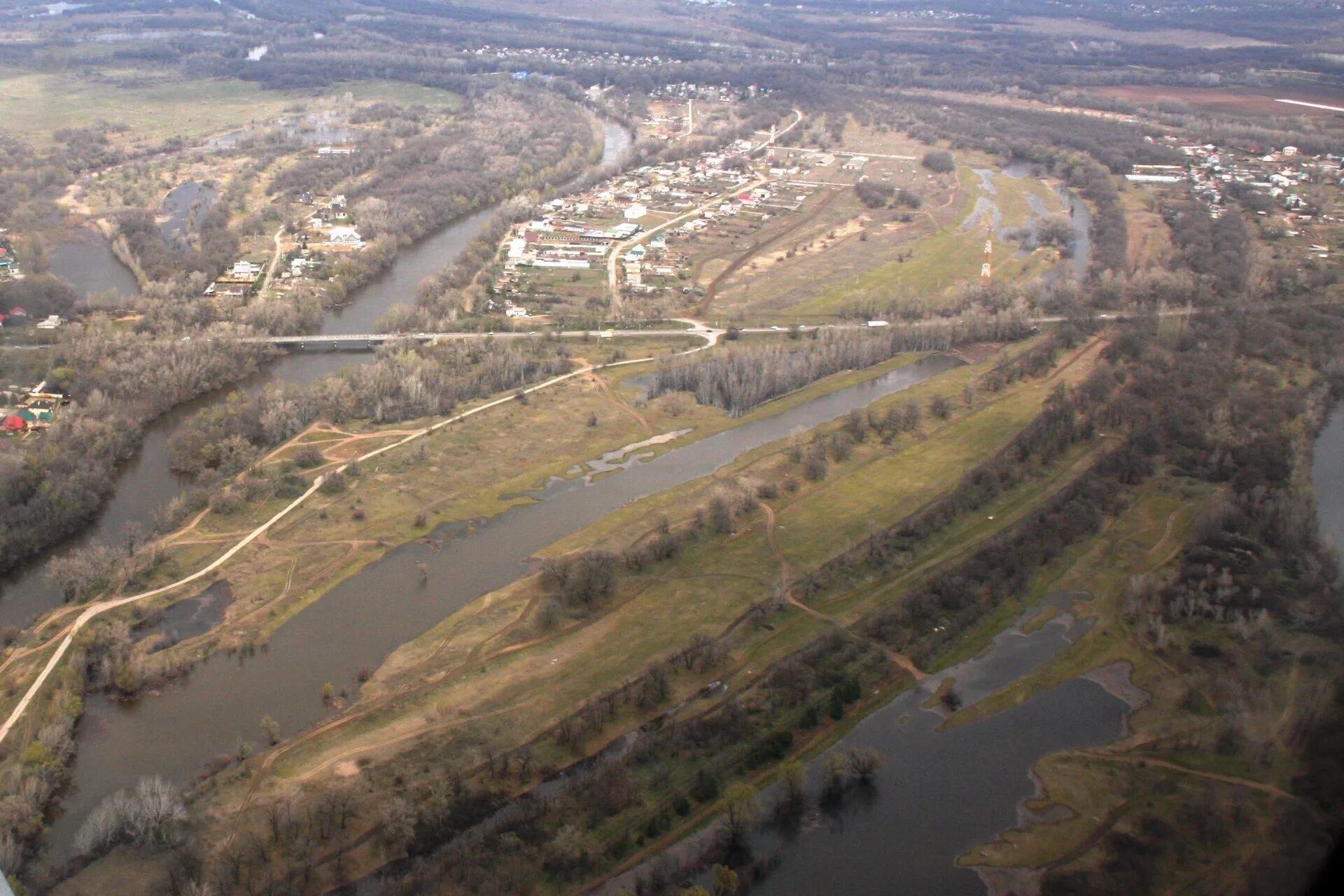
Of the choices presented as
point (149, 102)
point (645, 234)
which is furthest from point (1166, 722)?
point (149, 102)

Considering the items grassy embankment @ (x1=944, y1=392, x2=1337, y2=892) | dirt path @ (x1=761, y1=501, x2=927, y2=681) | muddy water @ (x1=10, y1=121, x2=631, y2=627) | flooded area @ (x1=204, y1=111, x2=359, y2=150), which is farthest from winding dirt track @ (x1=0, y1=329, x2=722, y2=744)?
flooded area @ (x1=204, y1=111, x2=359, y2=150)

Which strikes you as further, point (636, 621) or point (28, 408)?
point (28, 408)

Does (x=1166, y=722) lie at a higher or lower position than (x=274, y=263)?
lower

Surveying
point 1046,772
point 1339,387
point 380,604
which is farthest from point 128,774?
point 1339,387

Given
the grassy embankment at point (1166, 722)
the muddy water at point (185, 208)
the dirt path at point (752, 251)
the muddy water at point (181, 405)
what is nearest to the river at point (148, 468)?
the muddy water at point (181, 405)

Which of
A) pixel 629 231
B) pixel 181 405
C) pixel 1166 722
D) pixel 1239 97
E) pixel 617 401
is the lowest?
pixel 617 401

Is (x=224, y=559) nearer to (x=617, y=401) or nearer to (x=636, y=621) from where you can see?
(x=636, y=621)

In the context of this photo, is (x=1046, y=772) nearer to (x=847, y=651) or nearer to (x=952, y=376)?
(x=847, y=651)
